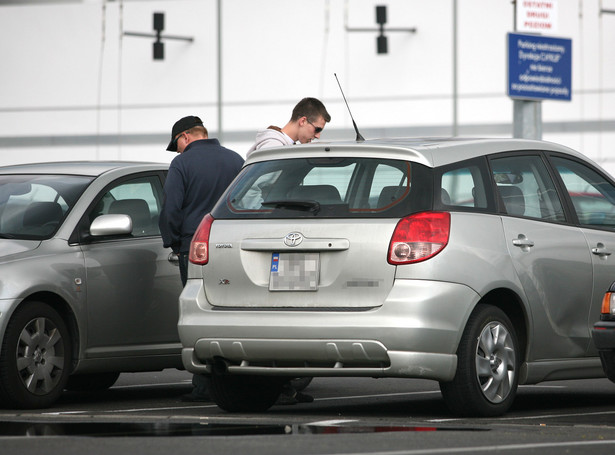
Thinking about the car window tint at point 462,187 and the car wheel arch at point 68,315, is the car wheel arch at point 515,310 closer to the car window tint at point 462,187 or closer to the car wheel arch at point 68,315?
the car window tint at point 462,187

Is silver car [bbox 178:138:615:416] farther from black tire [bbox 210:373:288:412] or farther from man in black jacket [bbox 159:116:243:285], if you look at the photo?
man in black jacket [bbox 159:116:243:285]

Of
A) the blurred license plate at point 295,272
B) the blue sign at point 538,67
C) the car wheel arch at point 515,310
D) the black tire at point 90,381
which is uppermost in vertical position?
the blue sign at point 538,67

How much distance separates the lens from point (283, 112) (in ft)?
92.3

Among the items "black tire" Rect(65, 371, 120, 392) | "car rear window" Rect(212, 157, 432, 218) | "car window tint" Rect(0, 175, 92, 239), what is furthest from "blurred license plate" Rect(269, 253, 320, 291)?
"black tire" Rect(65, 371, 120, 392)

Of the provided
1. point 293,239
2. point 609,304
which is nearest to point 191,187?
point 293,239

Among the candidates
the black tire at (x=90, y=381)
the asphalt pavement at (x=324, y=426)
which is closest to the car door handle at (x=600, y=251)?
the asphalt pavement at (x=324, y=426)

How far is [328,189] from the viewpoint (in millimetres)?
8336

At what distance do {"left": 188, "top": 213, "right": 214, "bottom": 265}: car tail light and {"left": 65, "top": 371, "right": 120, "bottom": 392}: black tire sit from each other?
2.38m

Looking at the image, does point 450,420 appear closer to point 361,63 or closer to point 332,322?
point 332,322

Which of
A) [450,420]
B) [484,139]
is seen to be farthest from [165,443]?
[484,139]

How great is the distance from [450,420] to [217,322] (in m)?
1.40

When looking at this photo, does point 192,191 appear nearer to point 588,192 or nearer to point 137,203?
point 137,203

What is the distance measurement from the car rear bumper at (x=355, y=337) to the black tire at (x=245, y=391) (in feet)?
1.41

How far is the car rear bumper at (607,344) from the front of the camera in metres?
8.16
